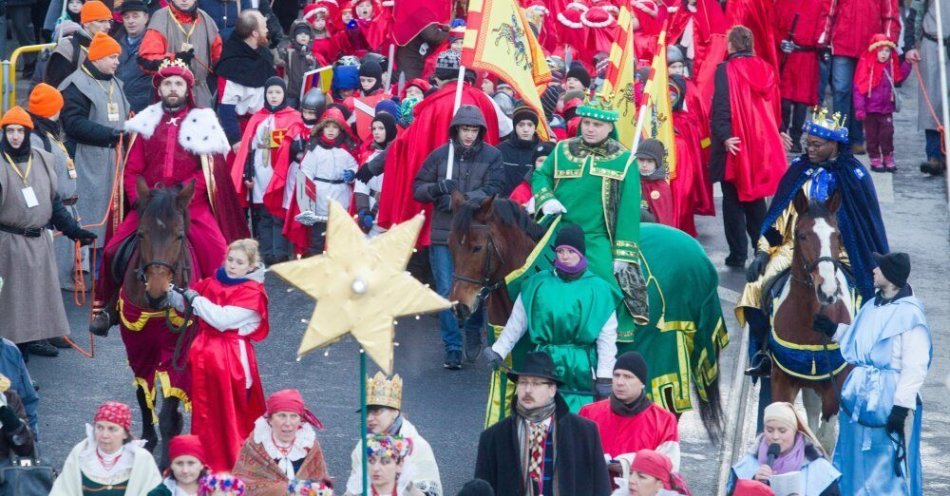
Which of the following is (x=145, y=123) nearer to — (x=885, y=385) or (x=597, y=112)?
(x=597, y=112)

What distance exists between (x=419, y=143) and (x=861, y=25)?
7.48 meters

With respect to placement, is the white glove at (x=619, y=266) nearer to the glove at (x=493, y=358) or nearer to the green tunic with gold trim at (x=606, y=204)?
the green tunic with gold trim at (x=606, y=204)

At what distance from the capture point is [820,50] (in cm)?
2338

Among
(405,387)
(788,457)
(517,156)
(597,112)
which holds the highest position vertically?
(597,112)

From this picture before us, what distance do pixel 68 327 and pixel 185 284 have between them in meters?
2.92

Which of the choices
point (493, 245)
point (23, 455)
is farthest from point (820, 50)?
point (23, 455)

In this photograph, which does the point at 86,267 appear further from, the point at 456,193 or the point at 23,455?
the point at 23,455

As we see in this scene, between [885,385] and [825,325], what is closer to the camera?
[885,385]

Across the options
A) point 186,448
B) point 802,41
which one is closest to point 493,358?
point 186,448

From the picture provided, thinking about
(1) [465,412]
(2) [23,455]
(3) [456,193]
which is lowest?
(1) [465,412]

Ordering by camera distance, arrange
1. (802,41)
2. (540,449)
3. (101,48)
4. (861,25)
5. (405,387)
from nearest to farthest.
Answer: (540,449)
(405,387)
(101,48)
(861,25)
(802,41)

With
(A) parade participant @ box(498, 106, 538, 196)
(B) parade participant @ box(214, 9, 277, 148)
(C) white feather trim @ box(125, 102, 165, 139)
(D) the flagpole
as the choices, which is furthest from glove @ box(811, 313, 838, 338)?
(B) parade participant @ box(214, 9, 277, 148)

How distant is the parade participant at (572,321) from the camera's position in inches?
491

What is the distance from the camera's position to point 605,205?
43.9 feet
